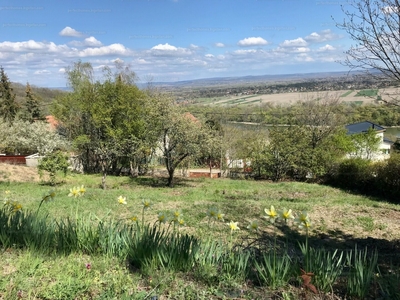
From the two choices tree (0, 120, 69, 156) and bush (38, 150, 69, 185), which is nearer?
bush (38, 150, 69, 185)

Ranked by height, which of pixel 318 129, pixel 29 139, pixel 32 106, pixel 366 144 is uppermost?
pixel 32 106

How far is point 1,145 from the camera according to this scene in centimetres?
2659

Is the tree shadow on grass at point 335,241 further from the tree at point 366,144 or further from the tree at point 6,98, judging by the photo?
the tree at point 6,98

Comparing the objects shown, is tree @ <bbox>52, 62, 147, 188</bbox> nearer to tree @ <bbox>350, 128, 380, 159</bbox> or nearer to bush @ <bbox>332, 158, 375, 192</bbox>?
bush @ <bbox>332, 158, 375, 192</bbox>

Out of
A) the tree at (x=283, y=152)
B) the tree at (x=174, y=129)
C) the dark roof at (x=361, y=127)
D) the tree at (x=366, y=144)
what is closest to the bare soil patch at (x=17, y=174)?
the tree at (x=174, y=129)

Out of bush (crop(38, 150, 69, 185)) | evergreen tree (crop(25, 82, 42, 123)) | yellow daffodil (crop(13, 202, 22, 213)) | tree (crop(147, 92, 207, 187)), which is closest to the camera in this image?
yellow daffodil (crop(13, 202, 22, 213))

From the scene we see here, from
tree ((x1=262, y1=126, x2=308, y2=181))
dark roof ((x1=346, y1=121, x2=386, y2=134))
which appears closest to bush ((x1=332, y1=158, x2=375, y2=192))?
tree ((x1=262, y1=126, x2=308, y2=181))

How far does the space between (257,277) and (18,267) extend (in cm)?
193

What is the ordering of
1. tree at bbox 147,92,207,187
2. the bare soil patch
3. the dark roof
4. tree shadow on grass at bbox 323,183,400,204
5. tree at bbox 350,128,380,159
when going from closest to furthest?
tree shadow on grass at bbox 323,183,400,204 < tree at bbox 147,92,207,187 < the bare soil patch < tree at bbox 350,128,380,159 < the dark roof

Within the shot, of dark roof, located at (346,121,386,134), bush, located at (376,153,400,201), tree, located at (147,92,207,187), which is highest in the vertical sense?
tree, located at (147,92,207,187)

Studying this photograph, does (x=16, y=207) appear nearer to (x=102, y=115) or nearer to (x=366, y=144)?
(x=102, y=115)

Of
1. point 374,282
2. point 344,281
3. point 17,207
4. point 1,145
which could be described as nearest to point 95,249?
point 17,207

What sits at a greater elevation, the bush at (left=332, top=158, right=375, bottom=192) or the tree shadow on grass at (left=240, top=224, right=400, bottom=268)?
the tree shadow on grass at (left=240, top=224, right=400, bottom=268)

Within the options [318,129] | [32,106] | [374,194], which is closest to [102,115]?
[318,129]
